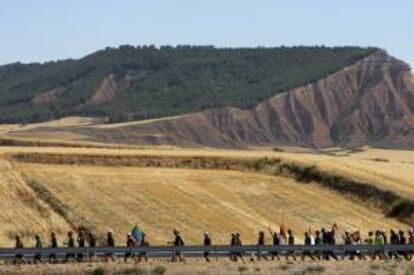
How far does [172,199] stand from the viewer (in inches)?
2461

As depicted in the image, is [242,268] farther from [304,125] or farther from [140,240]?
[304,125]

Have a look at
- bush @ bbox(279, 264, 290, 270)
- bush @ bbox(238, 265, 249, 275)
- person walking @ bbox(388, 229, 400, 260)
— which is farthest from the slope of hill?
bush @ bbox(238, 265, 249, 275)

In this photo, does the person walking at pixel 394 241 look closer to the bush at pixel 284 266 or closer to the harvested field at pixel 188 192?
the bush at pixel 284 266

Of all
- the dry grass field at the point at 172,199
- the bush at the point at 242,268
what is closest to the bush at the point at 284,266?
the bush at the point at 242,268

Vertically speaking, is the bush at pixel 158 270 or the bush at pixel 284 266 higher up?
the bush at pixel 158 270

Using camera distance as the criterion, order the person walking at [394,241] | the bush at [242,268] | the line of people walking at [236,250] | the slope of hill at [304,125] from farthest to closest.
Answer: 1. the slope of hill at [304,125]
2. the person walking at [394,241]
3. the line of people walking at [236,250]
4. the bush at [242,268]

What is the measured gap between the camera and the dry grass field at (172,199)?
5666 centimetres

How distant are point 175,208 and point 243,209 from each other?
13.3 feet

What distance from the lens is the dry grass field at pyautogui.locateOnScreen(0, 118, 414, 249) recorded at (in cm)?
5666

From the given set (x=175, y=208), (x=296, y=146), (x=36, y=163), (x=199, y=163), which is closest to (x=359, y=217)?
(x=175, y=208)

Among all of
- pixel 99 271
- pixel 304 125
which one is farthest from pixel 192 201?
pixel 304 125

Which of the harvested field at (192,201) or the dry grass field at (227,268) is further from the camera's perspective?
the harvested field at (192,201)

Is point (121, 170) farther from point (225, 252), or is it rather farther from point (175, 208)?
point (225, 252)

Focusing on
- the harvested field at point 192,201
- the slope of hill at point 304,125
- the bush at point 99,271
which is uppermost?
the bush at point 99,271
